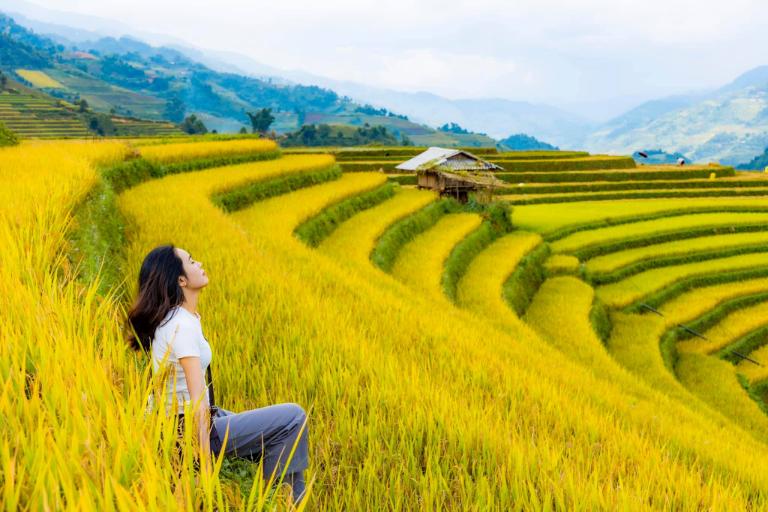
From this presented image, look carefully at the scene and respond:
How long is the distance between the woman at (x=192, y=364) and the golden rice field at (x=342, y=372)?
11cm

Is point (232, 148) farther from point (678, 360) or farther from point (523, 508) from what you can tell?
point (523, 508)

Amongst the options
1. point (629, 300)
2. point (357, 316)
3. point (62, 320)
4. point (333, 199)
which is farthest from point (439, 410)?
point (629, 300)

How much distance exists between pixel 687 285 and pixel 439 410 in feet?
47.6

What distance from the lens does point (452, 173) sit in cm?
1962

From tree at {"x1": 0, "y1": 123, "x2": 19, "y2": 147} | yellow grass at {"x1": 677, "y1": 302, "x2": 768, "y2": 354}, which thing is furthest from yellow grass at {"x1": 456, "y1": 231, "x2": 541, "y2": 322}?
tree at {"x1": 0, "y1": 123, "x2": 19, "y2": 147}

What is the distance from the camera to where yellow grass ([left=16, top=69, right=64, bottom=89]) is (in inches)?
4188

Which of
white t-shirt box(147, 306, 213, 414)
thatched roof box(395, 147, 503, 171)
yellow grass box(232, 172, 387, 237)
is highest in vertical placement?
thatched roof box(395, 147, 503, 171)

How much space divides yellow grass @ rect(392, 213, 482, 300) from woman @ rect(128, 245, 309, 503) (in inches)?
246

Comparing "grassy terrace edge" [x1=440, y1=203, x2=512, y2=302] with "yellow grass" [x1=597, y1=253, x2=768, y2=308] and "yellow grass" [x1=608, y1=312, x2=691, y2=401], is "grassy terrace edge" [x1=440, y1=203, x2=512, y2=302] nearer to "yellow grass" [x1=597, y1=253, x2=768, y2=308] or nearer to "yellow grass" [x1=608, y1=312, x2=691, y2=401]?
"yellow grass" [x1=597, y1=253, x2=768, y2=308]

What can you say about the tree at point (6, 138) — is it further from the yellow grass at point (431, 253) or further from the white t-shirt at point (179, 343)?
the white t-shirt at point (179, 343)

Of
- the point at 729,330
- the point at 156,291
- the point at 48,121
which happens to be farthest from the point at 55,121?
the point at 156,291

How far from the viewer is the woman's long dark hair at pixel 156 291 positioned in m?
2.08

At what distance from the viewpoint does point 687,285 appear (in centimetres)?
1457

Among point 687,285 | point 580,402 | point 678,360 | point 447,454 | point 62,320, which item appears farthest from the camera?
point 687,285
